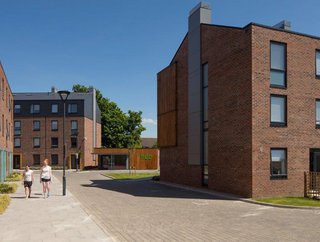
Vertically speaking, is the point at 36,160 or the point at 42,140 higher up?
the point at 42,140

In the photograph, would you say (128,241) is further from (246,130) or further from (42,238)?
(246,130)

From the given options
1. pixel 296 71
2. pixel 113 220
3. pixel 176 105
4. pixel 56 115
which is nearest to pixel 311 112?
pixel 296 71

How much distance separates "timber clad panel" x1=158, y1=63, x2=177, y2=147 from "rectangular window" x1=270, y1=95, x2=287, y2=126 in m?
10.0

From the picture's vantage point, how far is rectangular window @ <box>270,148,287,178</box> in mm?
19797

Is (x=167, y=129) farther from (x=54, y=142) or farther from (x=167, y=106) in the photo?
(x=54, y=142)

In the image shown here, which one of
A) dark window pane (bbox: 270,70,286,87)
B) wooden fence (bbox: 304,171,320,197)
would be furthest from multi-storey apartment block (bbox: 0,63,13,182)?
wooden fence (bbox: 304,171,320,197)

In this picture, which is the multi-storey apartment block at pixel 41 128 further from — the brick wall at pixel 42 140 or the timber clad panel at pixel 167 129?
the timber clad panel at pixel 167 129

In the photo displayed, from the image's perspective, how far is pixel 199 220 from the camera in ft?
42.8

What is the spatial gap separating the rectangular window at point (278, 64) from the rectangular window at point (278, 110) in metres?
0.69

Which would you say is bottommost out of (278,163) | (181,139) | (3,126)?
(278,163)

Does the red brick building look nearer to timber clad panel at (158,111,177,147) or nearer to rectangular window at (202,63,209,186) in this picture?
rectangular window at (202,63,209,186)

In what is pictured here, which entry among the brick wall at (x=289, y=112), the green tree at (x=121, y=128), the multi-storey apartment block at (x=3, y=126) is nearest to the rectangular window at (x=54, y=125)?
the green tree at (x=121, y=128)

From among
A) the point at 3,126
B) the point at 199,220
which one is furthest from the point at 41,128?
the point at 199,220

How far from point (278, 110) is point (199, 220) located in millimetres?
9371
